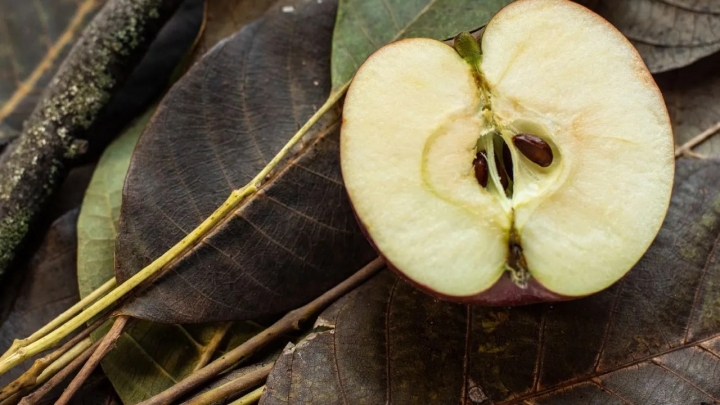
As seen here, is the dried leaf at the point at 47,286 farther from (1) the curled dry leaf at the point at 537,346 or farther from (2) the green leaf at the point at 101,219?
(1) the curled dry leaf at the point at 537,346

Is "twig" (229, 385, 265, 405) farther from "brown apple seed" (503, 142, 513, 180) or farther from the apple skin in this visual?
"brown apple seed" (503, 142, 513, 180)

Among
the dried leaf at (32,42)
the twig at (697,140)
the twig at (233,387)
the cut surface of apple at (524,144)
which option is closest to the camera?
the cut surface of apple at (524,144)

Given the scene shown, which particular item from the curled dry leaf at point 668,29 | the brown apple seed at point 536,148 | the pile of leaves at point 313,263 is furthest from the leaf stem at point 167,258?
the curled dry leaf at point 668,29

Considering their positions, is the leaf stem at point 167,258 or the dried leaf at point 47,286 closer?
the leaf stem at point 167,258

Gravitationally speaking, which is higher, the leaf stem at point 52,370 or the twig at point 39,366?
the twig at point 39,366

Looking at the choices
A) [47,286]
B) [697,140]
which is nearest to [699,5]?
[697,140]

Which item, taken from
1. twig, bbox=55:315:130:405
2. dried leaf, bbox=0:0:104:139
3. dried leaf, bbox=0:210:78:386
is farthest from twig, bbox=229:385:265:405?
dried leaf, bbox=0:0:104:139
